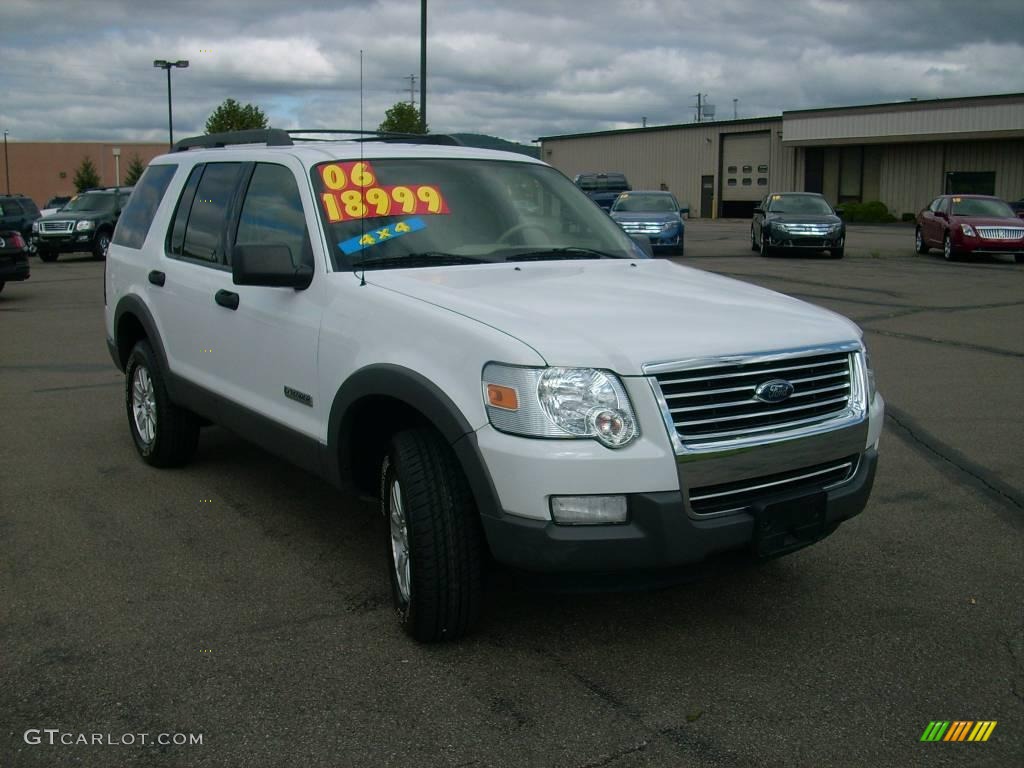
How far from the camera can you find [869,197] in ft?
171

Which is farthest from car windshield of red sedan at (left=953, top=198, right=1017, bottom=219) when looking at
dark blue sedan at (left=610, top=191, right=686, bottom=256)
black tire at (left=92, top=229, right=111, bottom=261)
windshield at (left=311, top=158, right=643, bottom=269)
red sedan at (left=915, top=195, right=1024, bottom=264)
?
windshield at (left=311, top=158, right=643, bottom=269)

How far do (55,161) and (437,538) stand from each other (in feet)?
334

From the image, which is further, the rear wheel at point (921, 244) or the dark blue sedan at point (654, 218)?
the rear wheel at point (921, 244)

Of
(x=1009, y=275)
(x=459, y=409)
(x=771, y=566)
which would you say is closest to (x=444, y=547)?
(x=459, y=409)

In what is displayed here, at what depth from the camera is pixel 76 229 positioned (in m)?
25.4

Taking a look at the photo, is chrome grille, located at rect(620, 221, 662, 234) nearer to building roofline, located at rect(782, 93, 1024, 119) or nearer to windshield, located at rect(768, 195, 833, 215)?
windshield, located at rect(768, 195, 833, 215)

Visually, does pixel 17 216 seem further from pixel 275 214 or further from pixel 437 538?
pixel 437 538

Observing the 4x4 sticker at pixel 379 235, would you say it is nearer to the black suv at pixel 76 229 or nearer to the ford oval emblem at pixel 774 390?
the ford oval emblem at pixel 774 390

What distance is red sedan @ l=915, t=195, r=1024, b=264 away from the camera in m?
23.3

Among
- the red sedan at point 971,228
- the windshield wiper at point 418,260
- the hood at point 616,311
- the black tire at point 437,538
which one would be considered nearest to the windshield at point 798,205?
the red sedan at point 971,228

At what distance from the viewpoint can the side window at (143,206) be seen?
20.9 ft

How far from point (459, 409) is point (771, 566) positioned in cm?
192

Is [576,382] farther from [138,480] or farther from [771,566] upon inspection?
[138,480]

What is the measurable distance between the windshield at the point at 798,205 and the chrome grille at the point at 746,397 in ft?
72.1
